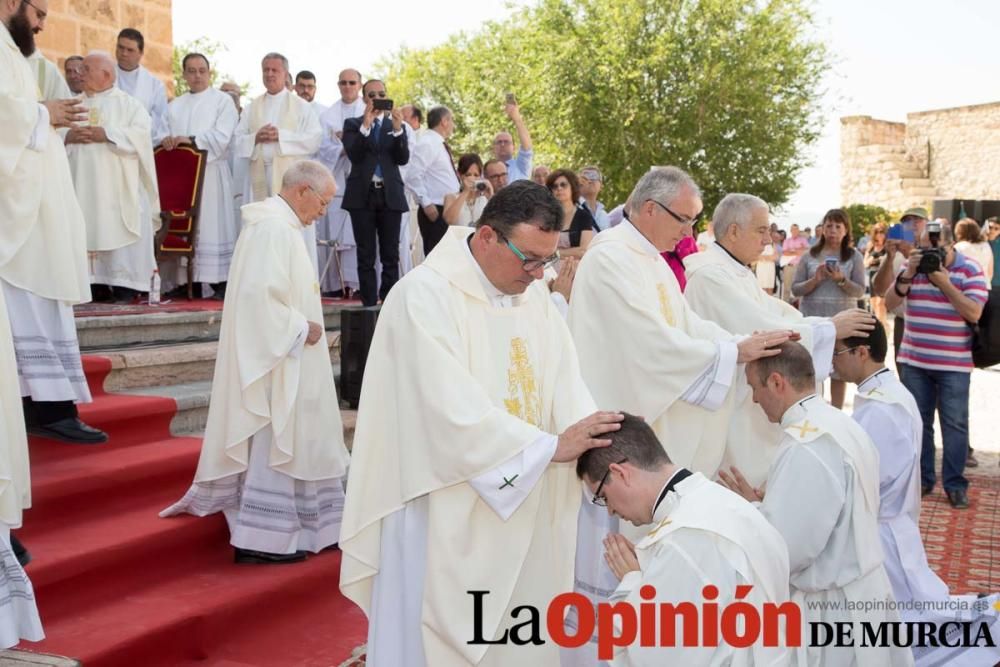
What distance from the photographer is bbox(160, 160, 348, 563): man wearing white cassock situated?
538cm

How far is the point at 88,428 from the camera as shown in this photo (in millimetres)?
5738

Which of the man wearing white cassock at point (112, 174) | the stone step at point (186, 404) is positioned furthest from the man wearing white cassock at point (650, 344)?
the man wearing white cassock at point (112, 174)

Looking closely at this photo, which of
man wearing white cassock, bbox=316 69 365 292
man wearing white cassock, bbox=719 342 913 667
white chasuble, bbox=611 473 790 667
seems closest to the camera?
white chasuble, bbox=611 473 790 667

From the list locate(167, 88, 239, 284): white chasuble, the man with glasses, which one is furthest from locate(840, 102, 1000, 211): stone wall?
locate(167, 88, 239, 284): white chasuble

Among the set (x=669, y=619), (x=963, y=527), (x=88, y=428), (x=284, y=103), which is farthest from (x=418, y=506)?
(x=284, y=103)

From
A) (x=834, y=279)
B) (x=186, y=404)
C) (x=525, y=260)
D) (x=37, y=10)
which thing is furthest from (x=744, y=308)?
(x=37, y=10)

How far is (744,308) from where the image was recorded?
5.53m

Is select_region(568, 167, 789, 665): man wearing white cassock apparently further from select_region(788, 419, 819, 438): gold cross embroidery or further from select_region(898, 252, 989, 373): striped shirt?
select_region(898, 252, 989, 373): striped shirt

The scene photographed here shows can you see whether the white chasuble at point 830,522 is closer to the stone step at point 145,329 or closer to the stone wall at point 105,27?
the stone step at point 145,329

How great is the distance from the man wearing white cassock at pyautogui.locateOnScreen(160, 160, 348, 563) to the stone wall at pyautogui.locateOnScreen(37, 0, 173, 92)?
5.50 m

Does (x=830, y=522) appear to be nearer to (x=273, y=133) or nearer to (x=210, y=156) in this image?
(x=273, y=133)

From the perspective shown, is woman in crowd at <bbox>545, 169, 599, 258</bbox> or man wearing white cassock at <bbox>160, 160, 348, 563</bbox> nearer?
man wearing white cassock at <bbox>160, 160, 348, 563</bbox>

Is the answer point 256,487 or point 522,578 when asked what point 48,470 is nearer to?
point 256,487

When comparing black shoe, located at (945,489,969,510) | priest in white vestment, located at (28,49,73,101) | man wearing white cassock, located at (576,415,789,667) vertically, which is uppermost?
priest in white vestment, located at (28,49,73,101)
